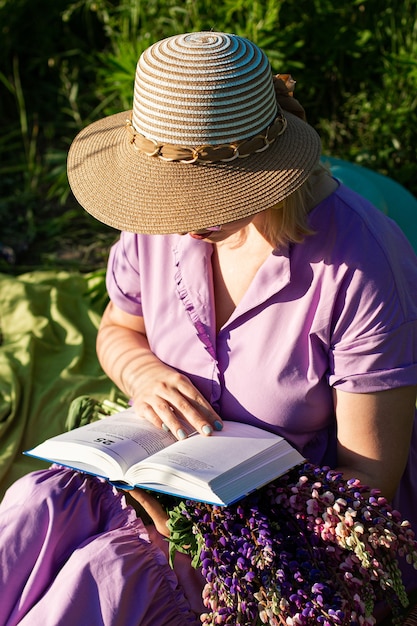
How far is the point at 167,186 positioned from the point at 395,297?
1.85ft

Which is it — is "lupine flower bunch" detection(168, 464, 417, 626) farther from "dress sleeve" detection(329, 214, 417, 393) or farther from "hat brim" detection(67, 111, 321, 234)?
"hat brim" detection(67, 111, 321, 234)

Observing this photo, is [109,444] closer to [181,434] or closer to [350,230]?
[181,434]

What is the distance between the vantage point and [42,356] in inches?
128

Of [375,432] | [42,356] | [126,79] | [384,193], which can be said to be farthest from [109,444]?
[126,79]

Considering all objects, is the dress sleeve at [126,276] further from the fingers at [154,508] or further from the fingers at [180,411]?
the fingers at [154,508]

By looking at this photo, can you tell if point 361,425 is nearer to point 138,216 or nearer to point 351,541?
point 351,541

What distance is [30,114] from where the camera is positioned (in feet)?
16.1

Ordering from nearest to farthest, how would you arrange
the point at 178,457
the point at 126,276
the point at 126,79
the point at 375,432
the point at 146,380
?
the point at 178,457 < the point at 375,432 < the point at 146,380 < the point at 126,276 < the point at 126,79

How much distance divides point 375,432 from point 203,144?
30.2 inches

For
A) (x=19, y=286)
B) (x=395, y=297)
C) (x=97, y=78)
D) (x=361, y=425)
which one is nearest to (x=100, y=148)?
(x=395, y=297)

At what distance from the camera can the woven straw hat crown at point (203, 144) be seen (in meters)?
1.56

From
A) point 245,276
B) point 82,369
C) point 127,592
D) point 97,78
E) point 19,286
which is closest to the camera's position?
point 127,592

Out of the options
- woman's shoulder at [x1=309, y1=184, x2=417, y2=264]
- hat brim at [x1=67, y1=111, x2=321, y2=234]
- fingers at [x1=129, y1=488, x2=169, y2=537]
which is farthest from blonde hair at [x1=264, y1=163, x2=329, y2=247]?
fingers at [x1=129, y1=488, x2=169, y2=537]

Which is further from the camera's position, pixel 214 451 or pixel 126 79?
pixel 126 79
